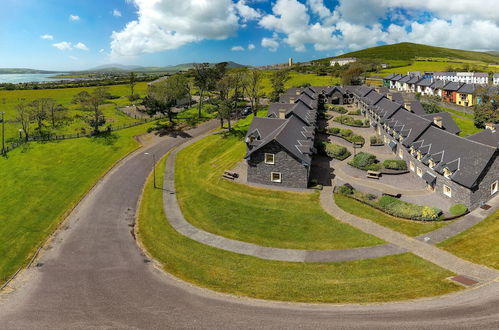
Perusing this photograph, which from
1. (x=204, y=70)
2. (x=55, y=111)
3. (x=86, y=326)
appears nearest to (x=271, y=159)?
(x=86, y=326)

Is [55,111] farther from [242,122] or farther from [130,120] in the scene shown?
[242,122]

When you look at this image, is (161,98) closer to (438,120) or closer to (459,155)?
(438,120)

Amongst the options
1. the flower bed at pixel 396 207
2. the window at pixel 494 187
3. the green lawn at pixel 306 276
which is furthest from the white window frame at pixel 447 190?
the green lawn at pixel 306 276

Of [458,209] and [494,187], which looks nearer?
[458,209]

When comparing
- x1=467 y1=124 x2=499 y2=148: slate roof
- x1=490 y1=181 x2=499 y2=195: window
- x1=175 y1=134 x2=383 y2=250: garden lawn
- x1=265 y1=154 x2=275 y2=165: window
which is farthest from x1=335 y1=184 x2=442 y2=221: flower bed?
x1=467 y1=124 x2=499 y2=148: slate roof

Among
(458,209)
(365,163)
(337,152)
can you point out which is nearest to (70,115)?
(337,152)
